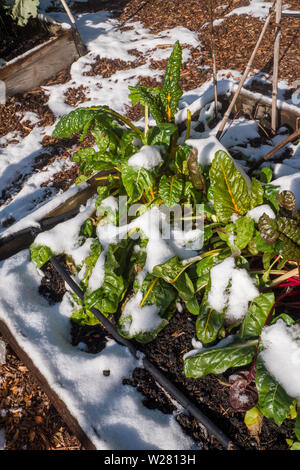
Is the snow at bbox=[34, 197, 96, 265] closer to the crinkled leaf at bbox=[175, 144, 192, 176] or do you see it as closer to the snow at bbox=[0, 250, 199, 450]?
the snow at bbox=[0, 250, 199, 450]

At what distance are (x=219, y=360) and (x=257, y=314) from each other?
0.87ft

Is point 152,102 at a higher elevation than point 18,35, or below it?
below

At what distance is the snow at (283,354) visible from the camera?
1.34 meters

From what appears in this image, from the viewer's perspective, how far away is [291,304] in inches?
64.7

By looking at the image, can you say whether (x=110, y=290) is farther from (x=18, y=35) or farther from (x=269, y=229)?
(x=18, y=35)

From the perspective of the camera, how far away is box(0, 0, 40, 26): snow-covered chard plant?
4004 millimetres

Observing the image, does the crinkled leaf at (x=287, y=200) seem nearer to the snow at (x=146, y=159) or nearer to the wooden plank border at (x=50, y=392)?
the snow at (x=146, y=159)

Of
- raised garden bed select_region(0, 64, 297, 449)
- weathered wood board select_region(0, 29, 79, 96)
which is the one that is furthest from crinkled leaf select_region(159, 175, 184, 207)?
weathered wood board select_region(0, 29, 79, 96)

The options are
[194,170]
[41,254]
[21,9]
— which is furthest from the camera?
[21,9]

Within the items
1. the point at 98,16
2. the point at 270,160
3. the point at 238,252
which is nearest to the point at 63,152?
the point at 270,160

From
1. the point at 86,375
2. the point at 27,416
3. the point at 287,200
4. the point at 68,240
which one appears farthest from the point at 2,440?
the point at 287,200

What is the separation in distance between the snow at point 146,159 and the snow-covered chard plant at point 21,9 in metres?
3.35

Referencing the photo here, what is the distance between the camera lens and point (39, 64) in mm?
3883

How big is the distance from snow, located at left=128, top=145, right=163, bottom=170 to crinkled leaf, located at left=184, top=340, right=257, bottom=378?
952mm
